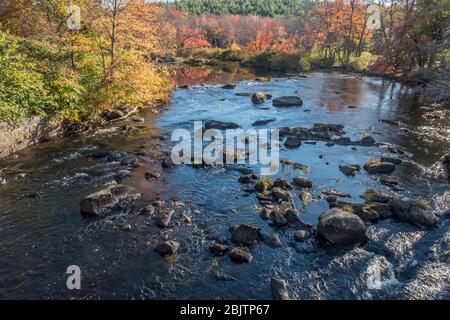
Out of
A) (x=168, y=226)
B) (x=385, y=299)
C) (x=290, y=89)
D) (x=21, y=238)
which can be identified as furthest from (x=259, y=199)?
(x=290, y=89)

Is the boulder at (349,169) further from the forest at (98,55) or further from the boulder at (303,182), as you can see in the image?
the forest at (98,55)

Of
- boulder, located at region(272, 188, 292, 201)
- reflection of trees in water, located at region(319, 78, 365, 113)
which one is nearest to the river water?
boulder, located at region(272, 188, 292, 201)

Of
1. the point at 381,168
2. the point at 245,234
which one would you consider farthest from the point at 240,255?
the point at 381,168

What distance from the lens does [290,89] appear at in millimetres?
33906

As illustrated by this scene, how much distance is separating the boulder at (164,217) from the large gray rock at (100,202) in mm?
1686

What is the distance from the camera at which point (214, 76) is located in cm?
4388

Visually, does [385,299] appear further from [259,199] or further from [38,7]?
[38,7]

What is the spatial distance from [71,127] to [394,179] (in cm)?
1551

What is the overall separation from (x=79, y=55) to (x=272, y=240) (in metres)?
16.7

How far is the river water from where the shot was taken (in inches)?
338

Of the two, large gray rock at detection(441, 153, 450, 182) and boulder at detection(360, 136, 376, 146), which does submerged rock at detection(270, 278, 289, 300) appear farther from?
boulder at detection(360, 136, 376, 146)

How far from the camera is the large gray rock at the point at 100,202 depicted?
452 inches
